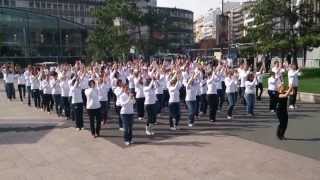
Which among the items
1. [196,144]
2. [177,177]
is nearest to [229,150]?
[196,144]

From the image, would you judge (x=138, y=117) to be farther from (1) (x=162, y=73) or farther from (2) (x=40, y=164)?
(2) (x=40, y=164)

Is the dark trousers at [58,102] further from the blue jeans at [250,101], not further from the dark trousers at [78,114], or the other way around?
the blue jeans at [250,101]

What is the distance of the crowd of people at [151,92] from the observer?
14.9 metres

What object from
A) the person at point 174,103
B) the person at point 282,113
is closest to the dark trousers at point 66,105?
the person at point 174,103

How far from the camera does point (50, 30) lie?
70.6 meters

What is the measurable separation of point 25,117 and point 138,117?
15.1ft

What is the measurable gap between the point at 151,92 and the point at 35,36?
58845mm

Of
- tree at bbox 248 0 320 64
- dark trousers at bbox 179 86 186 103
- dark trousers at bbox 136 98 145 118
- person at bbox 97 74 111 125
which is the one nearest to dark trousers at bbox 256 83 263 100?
dark trousers at bbox 179 86 186 103

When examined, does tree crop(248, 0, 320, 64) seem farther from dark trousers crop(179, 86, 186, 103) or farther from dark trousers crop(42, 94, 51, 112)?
dark trousers crop(42, 94, 51, 112)

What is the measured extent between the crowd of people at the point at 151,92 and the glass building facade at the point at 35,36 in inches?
1680

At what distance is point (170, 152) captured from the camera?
1262 centimetres

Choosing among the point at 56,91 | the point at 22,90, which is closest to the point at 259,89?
the point at 56,91

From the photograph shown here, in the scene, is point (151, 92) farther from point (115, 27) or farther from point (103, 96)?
point (115, 27)

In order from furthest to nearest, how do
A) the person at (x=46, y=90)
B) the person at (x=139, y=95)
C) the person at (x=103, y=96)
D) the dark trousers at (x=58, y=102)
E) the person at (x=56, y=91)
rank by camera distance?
the person at (x=46, y=90)
the dark trousers at (x=58, y=102)
the person at (x=56, y=91)
the person at (x=139, y=95)
the person at (x=103, y=96)
